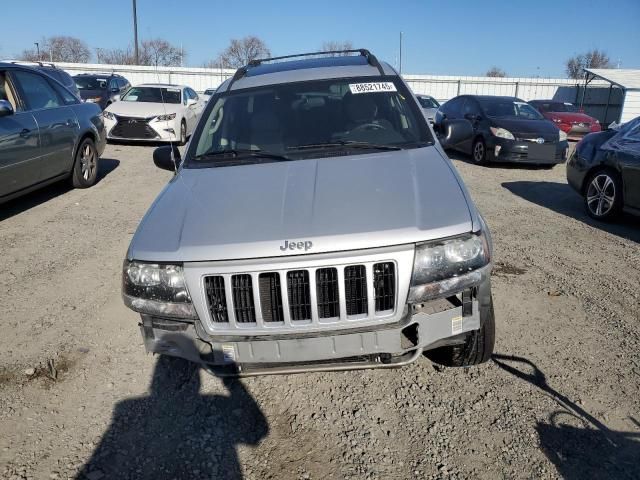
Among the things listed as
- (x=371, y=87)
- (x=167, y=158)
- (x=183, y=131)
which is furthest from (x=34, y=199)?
(x=183, y=131)

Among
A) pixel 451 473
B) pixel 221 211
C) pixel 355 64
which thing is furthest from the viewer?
pixel 355 64

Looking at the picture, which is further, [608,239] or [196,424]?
[608,239]

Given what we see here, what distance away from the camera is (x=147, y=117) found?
12047mm

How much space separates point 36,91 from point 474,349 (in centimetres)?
666

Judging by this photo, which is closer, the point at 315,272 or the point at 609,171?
the point at 315,272

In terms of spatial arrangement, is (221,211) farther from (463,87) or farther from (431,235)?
(463,87)

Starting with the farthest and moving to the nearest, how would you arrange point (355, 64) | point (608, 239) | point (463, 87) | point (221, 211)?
point (463, 87)
point (608, 239)
point (355, 64)
point (221, 211)

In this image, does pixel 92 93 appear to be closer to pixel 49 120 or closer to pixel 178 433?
pixel 49 120

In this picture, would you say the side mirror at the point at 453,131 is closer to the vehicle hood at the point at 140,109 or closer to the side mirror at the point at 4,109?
the side mirror at the point at 4,109

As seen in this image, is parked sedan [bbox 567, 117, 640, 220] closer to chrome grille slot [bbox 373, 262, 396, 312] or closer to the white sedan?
chrome grille slot [bbox 373, 262, 396, 312]

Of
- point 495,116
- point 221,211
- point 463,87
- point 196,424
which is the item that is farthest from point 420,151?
point 463,87

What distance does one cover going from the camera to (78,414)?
2.83 metres

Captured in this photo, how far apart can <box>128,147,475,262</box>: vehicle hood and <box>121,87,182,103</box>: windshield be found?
11.0 metres

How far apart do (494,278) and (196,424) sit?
294cm
